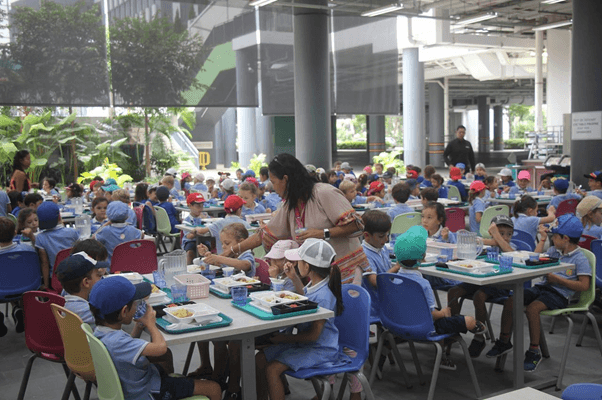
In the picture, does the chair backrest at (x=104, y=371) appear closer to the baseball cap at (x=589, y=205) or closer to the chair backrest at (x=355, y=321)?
the chair backrest at (x=355, y=321)

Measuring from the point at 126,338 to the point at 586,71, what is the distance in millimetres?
11656

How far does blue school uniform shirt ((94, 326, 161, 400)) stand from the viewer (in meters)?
2.99

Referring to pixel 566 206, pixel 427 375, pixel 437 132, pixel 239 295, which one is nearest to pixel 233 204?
pixel 427 375

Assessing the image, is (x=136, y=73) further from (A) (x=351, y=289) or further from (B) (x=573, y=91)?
(A) (x=351, y=289)

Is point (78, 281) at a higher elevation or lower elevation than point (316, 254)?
lower

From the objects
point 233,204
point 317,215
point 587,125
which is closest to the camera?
point 317,215

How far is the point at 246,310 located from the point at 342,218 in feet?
3.46

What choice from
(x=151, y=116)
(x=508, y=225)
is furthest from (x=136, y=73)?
(x=508, y=225)

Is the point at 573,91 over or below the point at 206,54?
below

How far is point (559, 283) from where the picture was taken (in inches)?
185

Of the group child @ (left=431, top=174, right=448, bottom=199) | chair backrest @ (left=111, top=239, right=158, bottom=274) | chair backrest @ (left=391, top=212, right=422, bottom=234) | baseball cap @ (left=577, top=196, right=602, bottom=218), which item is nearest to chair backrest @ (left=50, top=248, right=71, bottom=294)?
chair backrest @ (left=111, top=239, right=158, bottom=274)

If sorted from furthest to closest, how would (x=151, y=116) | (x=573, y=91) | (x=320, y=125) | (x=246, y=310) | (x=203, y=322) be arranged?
(x=151, y=116), (x=320, y=125), (x=573, y=91), (x=246, y=310), (x=203, y=322)

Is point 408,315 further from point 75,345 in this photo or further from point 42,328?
point 42,328

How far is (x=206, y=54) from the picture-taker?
47.5 feet
